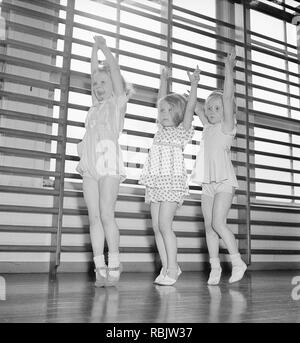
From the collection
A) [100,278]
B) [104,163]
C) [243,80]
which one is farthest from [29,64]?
[243,80]

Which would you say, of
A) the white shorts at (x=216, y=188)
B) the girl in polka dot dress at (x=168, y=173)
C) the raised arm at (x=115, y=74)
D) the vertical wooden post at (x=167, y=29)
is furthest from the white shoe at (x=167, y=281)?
the vertical wooden post at (x=167, y=29)

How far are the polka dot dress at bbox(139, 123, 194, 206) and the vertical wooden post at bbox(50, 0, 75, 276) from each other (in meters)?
0.65

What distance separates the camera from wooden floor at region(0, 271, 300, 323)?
3.86 feet

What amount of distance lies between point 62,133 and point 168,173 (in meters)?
0.89

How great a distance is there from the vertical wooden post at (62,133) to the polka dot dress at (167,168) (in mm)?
653

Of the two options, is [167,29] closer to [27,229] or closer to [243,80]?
[243,80]

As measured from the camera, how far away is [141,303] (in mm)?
1449

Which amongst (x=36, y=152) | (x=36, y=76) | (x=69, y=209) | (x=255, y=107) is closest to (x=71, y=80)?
(x=36, y=76)

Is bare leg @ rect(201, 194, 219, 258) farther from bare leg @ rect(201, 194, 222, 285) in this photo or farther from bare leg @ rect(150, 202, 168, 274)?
bare leg @ rect(150, 202, 168, 274)

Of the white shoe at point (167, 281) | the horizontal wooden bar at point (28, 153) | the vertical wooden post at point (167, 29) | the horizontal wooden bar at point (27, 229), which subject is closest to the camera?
the white shoe at point (167, 281)

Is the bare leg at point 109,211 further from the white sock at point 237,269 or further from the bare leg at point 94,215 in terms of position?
the white sock at point 237,269

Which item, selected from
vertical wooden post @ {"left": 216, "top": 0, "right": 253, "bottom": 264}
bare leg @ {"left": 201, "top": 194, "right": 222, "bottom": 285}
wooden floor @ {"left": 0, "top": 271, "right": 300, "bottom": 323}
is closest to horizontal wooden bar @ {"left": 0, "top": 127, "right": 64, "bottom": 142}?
wooden floor @ {"left": 0, "top": 271, "right": 300, "bottom": 323}

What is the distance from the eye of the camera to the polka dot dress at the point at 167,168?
2160 mm
